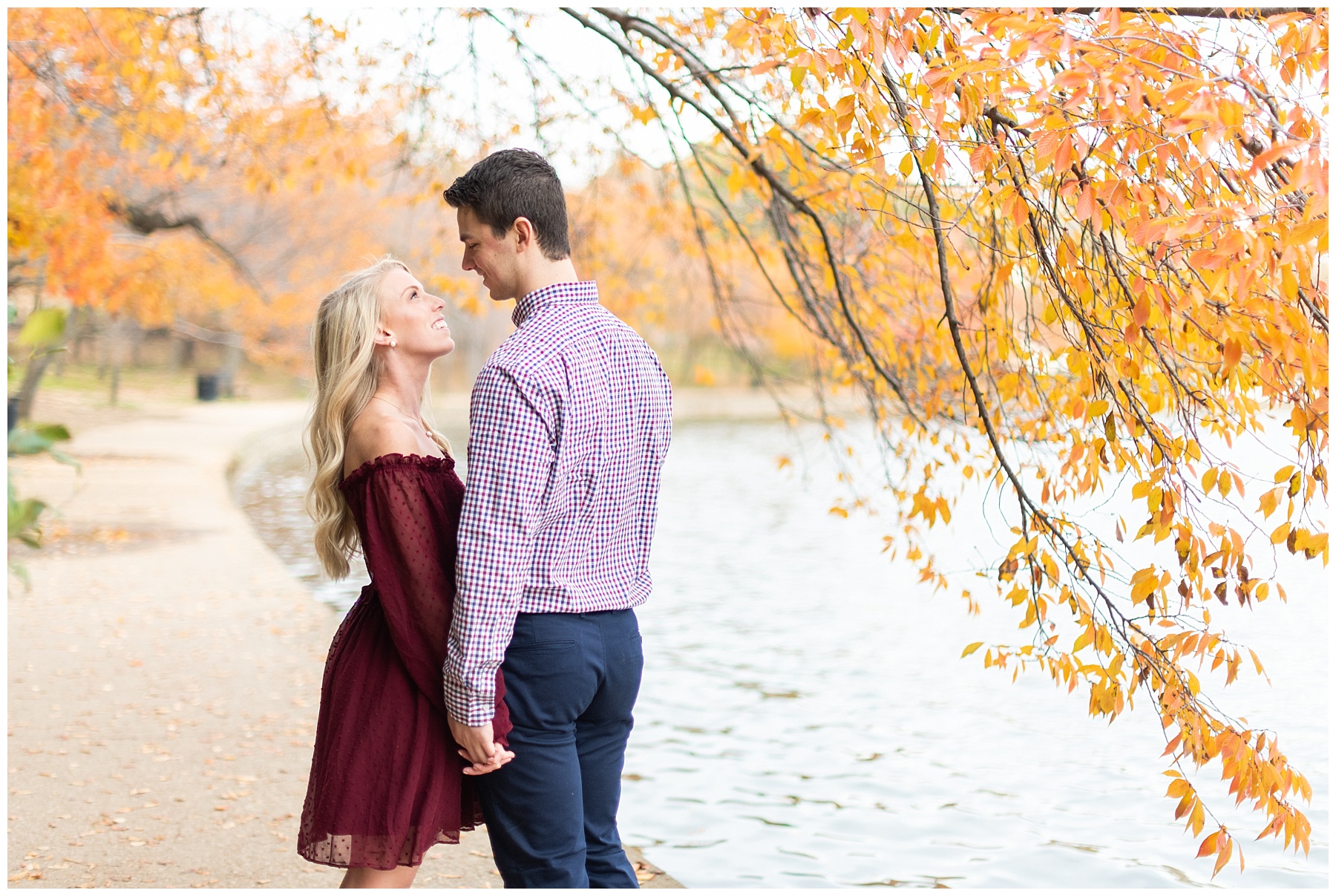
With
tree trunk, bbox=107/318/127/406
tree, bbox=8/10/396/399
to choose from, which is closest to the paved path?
tree, bbox=8/10/396/399

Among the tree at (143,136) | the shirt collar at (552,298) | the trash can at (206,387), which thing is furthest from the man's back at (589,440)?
the trash can at (206,387)

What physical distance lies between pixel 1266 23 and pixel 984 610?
321 inches

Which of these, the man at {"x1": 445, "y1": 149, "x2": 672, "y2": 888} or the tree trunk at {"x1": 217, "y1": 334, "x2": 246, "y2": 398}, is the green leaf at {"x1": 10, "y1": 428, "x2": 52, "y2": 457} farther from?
the tree trunk at {"x1": 217, "y1": 334, "x2": 246, "y2": 398}

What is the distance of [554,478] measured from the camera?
2.29 m

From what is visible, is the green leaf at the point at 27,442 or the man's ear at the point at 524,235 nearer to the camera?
the green leaf at the point at 27,442

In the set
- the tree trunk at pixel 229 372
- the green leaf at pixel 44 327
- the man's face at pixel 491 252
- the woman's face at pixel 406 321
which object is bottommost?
the tree trunk at pixel 229 372

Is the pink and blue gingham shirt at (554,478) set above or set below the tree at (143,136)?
below

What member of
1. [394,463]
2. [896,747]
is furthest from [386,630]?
[896,747]

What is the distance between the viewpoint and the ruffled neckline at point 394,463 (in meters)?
2.46

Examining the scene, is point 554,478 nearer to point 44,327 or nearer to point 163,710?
point 44,327

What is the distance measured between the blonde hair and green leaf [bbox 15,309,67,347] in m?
1.05

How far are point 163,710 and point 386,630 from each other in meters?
4.22

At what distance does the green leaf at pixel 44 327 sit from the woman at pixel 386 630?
959mm

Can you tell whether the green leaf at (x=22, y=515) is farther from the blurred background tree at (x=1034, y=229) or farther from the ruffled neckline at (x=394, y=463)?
the blurred background tree at (x=1034, y=229)
